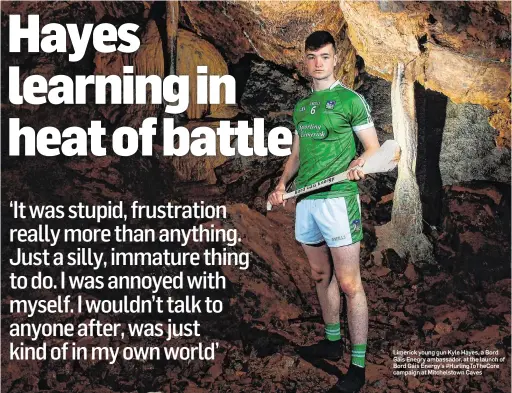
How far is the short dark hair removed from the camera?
172 inches

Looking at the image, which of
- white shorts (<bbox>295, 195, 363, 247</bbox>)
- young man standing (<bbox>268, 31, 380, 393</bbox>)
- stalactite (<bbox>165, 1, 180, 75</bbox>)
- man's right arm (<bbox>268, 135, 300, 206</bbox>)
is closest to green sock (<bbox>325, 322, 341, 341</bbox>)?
young man standing (<bbox>268, 31, 380, 393</bbox>)

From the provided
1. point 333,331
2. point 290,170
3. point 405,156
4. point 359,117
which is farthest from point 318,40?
point 333,331

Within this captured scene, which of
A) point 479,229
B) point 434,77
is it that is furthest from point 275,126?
point 479,229

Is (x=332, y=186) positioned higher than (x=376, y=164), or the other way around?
(x=376, y=164)

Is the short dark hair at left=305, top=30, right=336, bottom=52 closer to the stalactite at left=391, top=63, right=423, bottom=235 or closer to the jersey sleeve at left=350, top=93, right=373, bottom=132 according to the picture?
the jersey sleeve at left=350, top=93, right=373, bottom=132

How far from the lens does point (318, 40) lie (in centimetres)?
438

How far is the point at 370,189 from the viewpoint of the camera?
15.9ft

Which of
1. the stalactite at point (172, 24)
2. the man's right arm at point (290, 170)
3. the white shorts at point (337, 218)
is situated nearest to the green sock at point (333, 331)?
the white shorts at point (337, 218)

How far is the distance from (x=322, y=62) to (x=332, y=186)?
26.6 inches

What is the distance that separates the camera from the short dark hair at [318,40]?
4367 mm

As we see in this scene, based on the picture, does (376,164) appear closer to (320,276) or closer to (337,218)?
(337,218)

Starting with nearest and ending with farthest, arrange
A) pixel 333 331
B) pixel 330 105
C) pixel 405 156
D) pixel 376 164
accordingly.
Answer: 1. pixel 376 164
2. pixel 330 105
3. pixel 333 331
4. pixel 405 156

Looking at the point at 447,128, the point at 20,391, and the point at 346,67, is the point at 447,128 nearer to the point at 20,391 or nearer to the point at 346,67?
the point at 346,67

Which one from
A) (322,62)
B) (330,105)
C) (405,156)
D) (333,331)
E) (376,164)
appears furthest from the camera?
(405,156)
